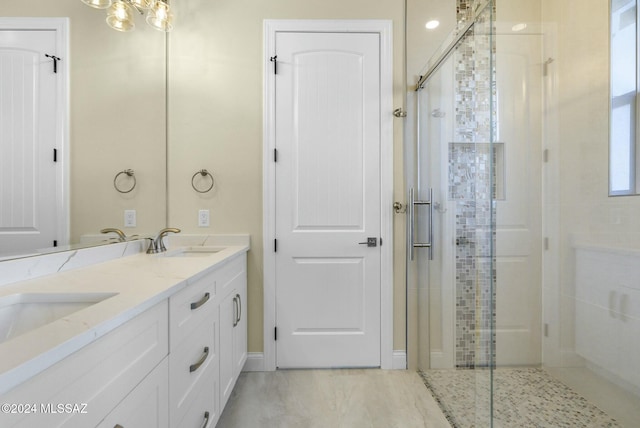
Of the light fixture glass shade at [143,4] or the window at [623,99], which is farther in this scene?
the light fixture glass shade at [143,4]

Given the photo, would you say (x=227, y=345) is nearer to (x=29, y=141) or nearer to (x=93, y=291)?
(x=93, y=291)

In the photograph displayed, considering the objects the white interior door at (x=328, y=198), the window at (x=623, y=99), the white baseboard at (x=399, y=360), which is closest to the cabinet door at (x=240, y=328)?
the white interior door at (x=328, y=198)

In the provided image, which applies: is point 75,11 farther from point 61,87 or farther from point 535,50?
point 535,50

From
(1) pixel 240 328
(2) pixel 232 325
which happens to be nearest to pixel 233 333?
(2) pixel 232 325

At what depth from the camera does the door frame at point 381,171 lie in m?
2.17

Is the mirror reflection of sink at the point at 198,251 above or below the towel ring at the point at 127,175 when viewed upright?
below

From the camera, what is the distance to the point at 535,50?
1771 mm

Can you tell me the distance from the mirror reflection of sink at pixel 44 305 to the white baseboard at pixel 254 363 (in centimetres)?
146

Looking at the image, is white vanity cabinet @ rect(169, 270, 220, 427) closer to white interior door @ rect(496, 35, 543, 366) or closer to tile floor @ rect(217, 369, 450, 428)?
tile floor @ rect(217, 369, 450, 428)

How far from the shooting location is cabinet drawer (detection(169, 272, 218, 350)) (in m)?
1.05

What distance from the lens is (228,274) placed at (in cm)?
173

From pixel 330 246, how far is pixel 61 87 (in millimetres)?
1672

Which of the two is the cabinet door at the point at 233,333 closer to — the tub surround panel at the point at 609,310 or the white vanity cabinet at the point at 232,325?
the white vanity cabinet at the point at 232,325

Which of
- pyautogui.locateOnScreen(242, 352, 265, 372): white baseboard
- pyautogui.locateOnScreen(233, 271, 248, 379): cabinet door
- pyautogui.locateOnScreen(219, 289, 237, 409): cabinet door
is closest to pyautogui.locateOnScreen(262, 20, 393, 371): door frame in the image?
pyautogui.locateOnScreen(242, 352, 265, 372): white baseboard
